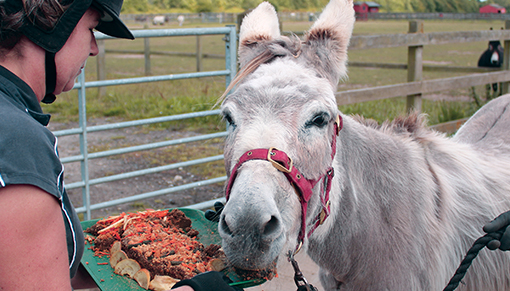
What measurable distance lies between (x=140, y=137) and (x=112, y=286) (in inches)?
221

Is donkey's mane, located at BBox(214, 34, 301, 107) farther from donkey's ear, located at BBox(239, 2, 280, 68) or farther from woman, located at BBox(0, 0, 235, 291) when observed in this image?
woman, located at BBox(0, 0, 235, 291)

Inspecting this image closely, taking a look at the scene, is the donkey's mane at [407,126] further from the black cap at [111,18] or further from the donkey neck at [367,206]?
the black cap at [111,18]

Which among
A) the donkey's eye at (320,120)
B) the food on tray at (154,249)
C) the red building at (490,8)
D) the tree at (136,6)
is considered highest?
the red building at (490,8)

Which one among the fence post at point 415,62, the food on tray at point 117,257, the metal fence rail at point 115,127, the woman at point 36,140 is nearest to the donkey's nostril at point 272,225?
the woman at point 36,140

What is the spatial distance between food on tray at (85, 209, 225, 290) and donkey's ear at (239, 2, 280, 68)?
89 centimetres

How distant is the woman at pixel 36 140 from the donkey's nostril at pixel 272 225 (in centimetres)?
26

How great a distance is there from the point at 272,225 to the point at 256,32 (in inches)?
43.8

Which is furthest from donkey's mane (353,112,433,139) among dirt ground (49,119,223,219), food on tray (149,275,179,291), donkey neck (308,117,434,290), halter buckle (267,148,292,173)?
dirt ground (49,119,223,219)

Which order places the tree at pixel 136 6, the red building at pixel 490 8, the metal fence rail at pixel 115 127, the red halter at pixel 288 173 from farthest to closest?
1. the red building at pixel 490 8
2. the tree at pixel 136 6
3. the metal fence rail at pixel 115 127
4. the red halter at pixel 288 173

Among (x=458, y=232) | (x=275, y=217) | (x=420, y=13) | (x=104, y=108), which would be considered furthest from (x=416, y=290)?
(x=420, y=13)

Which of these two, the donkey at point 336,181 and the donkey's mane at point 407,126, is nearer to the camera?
the donkey at point 336,181

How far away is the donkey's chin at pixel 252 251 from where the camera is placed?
1.31m

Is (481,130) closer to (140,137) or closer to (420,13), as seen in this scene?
(140,137)

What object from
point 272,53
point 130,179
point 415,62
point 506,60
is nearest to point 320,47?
point 272,53
